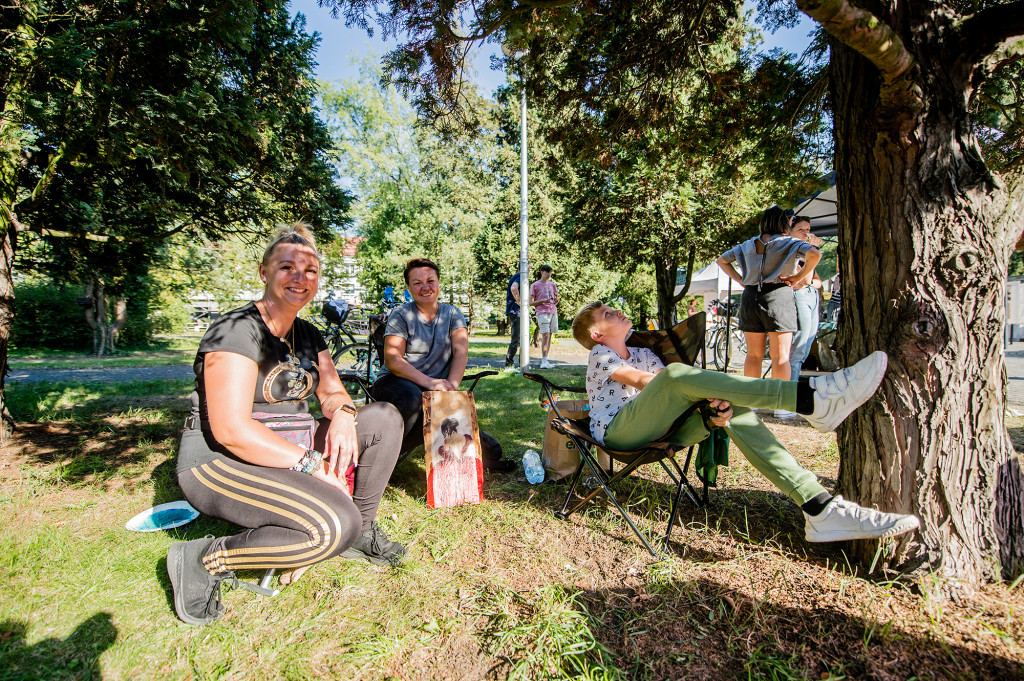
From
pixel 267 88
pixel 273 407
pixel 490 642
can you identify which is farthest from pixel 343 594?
pixel 267 88

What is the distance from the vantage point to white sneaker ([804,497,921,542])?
1776 millimetres

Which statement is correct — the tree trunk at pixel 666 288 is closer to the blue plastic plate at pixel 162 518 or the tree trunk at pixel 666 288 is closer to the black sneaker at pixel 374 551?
the black sneaker at pixel 374 551

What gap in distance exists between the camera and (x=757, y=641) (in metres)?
1.66

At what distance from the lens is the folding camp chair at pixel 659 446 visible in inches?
88.0

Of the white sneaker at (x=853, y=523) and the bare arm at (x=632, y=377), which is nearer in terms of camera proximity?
the white sneaker at (x=853, y=523)

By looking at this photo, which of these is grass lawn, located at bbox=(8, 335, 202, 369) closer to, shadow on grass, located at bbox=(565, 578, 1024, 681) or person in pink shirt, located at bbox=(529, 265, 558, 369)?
person in pink shirt, located at bbox=(529, 265, 558, 369)

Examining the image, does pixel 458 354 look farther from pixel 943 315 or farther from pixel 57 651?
pixel 943 315

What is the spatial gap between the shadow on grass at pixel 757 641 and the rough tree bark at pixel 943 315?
35 centimetres

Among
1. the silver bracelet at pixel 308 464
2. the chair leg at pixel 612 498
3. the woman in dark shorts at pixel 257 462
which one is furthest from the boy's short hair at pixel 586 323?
the silver bracelet at pixel 308 464

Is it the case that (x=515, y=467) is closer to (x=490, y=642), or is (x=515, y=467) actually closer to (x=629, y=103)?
(x=490, y=642)

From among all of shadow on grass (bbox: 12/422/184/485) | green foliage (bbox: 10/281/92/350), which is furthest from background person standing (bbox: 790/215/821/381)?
green foliage (bbox: 10/281/92/350)

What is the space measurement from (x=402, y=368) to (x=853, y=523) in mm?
2458

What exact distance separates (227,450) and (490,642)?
119 cm

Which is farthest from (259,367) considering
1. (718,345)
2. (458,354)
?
(718,345)
